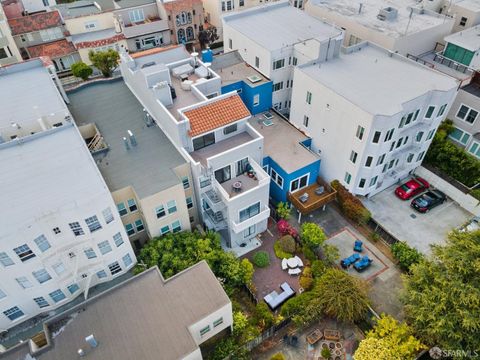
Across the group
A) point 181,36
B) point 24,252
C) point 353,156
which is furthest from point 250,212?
point 181,36

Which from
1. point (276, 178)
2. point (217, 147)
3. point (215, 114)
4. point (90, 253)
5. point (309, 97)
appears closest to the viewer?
point (90, 253)

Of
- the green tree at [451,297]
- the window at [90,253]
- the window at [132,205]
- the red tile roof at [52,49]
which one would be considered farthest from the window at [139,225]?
the red tile roof at [52,49]

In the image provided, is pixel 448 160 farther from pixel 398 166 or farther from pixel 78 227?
pixel 78 227

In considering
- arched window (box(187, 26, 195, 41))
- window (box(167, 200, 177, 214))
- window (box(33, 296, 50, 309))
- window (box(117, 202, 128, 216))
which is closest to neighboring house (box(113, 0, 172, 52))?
arched window (box(187, 26, 195, 41))

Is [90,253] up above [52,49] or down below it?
below

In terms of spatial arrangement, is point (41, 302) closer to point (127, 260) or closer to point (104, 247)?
point (104, 247)

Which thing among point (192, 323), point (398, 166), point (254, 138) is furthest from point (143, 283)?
point (398, 166)
